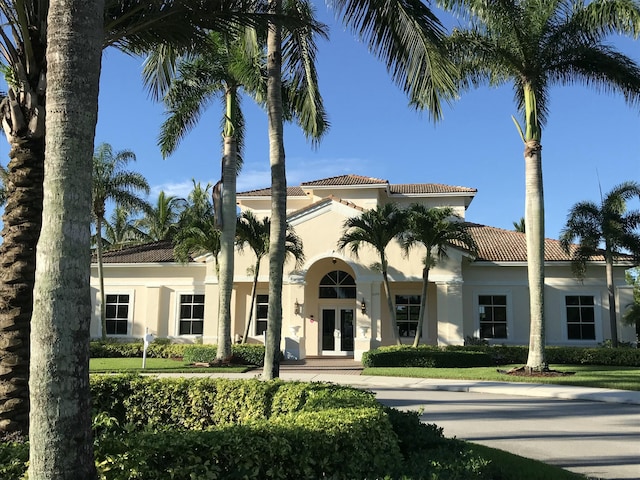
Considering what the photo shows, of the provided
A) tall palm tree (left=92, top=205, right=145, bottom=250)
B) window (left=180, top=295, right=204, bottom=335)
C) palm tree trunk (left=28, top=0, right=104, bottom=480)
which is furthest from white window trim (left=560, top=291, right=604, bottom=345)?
tall palm tree (left=92, top=205, right=145, bottom=250)

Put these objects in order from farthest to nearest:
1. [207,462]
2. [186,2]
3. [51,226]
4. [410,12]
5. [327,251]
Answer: [327,251], [410,12], [186,2], [207,462], [51,226]

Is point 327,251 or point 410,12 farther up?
point 410,12

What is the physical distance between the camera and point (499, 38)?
18.6 metres

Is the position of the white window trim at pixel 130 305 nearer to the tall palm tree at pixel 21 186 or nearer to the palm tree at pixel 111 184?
the palm tree at pixel 111 184

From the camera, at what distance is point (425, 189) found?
115ft

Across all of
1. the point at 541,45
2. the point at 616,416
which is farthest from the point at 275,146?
the point at 541,45

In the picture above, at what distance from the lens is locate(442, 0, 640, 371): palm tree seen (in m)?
18.0

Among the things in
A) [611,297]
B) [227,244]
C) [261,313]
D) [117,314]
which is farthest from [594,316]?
[117,314]

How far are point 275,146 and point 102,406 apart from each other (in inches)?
237

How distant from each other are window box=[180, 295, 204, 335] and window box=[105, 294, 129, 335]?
3029mm

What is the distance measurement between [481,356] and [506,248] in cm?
806

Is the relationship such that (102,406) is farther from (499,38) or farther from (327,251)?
(327,251)

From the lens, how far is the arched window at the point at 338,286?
92.5ft

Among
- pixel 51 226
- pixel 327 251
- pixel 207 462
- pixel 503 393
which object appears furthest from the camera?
pixel 327 251
